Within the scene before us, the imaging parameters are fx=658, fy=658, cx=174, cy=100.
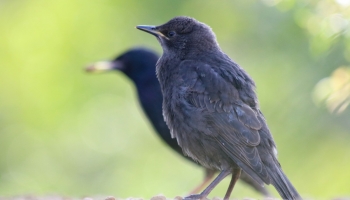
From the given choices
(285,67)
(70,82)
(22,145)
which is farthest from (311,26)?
(22,145)

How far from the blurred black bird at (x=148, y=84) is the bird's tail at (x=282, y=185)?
6.79ft

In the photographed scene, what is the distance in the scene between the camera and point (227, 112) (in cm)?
517

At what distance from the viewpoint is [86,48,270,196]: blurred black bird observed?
7421 mm

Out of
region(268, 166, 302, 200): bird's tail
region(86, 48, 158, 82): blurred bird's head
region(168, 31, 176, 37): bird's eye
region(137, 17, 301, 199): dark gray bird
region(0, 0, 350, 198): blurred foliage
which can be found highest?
region(168, 31, 176, 37): bird's eye

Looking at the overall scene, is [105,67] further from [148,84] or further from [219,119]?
[219,119]

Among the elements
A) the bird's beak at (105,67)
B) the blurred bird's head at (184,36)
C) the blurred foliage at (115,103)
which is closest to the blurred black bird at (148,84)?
the bird's beak at (105,67)

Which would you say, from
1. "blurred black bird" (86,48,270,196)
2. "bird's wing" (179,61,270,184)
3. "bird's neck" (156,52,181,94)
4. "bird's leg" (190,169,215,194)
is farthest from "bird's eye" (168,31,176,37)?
"bird's leg" (190,169,215,194)

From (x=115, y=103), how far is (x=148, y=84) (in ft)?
15.6

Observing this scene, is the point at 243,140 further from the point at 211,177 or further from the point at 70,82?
the point at 70,82

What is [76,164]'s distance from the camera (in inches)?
491

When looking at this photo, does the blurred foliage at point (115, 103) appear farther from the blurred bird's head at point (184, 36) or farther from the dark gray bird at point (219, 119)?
the dark gray bird at point (219, 119)

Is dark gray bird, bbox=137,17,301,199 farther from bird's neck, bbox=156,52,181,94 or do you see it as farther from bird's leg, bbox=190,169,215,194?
bird's leg, bbox=190,169,215,194

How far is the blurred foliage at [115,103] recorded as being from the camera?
29.9ft

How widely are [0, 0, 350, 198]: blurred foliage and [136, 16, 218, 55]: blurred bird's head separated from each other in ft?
10.3
